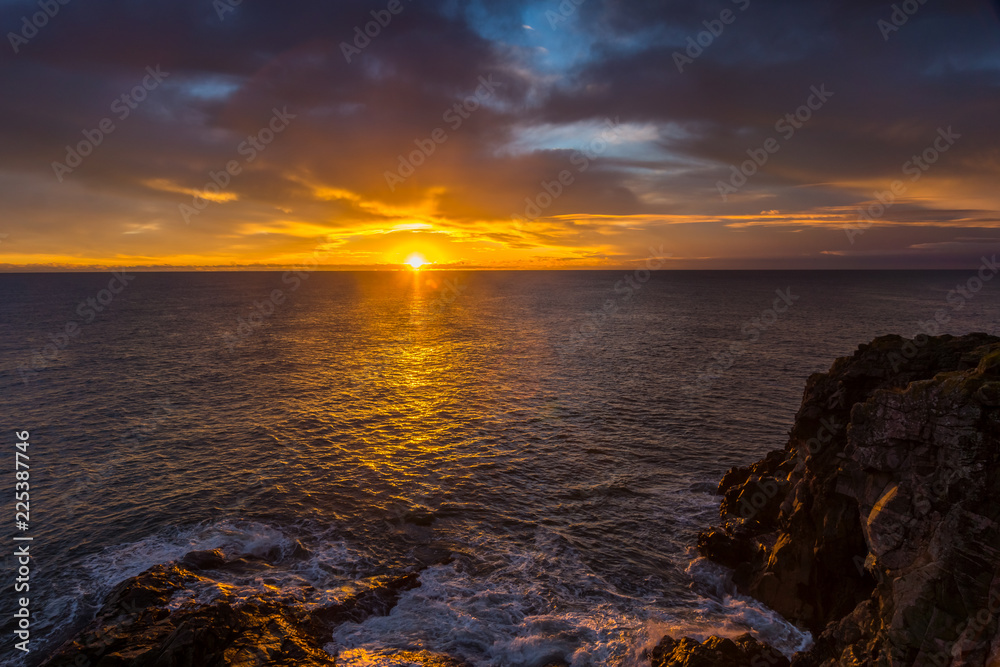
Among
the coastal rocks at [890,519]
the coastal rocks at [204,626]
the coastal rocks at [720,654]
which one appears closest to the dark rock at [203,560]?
the coastal rocks at [204,626]

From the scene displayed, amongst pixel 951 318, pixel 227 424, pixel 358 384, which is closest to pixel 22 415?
pixel 227 424

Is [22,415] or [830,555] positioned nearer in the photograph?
[830,555]

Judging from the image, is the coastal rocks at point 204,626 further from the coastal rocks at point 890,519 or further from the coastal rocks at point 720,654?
the coastal rocks at point 890,519

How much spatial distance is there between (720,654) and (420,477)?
1041 inches

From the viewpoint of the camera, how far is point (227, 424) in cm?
5172

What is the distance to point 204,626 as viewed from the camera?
20453mm

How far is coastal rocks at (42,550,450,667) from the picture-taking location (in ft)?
63.8

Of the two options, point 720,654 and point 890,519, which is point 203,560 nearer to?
point 720,654

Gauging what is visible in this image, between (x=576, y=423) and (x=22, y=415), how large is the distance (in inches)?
2327

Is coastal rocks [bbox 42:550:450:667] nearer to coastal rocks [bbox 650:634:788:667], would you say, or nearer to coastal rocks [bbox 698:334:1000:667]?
coastal rocks [bbox 650:634:788:667]

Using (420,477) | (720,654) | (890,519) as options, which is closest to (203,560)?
(420,477)

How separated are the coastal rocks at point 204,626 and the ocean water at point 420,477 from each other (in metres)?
0.96

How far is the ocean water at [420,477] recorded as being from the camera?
25.3 m

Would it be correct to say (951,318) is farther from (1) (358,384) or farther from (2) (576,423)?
(1) (358,384)
